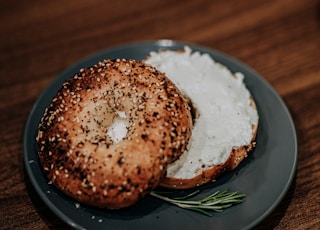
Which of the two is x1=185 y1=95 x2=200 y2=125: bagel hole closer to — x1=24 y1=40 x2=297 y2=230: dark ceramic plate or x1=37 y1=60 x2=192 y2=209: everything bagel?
x1=37 y1=60 x2=192 y2=209: everything bagel

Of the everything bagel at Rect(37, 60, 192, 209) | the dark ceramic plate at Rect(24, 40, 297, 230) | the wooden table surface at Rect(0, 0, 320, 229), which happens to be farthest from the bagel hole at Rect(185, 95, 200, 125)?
the wooden table surface at Rect(0, 0, 320, 229)

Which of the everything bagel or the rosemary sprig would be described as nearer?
the everything bagel

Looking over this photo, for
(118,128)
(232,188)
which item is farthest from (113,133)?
(232,188)

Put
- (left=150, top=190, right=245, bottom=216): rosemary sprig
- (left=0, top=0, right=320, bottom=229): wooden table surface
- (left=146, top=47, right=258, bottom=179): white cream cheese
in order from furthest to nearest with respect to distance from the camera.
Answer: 1. (left=0, top=0, right=320, bottom=229): wooden table surface
2. (left=146, top=47, right=258, bottom=179): white cream cheese
3. (left=150, top=190, right=245, bottom=216): rosemary sprig

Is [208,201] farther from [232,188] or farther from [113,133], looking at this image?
[113,133]

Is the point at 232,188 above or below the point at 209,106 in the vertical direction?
below
